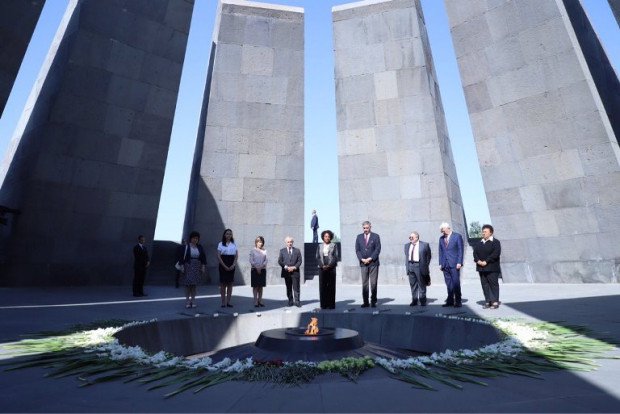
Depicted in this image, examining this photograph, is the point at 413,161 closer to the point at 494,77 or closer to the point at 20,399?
the point at 494,77

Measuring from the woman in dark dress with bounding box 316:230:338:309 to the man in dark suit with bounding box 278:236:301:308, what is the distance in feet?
2.07

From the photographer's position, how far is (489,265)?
873 cm

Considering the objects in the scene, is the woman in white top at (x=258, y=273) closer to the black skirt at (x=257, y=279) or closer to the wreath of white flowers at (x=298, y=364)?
the black skirt at (x=257, y=279)

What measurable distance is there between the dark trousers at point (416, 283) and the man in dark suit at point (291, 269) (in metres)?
2.47

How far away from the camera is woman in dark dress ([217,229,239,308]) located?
30.7 feet

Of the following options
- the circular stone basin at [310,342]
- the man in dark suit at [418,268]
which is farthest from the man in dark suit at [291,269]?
the circular stone basin at [310,342]

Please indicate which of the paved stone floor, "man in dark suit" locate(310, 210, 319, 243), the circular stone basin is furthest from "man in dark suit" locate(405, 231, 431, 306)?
"man in dark suit" locate(310, 210, 319, 243)

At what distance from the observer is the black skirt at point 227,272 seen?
30.7 ft

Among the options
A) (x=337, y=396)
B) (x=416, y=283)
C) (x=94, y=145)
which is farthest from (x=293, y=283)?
(x=94, y=145)

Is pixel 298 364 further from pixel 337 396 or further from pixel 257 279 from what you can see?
pixel 257 279

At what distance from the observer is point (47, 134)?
1340 cm

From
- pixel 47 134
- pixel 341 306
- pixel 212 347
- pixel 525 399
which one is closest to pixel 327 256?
pixel 341 306

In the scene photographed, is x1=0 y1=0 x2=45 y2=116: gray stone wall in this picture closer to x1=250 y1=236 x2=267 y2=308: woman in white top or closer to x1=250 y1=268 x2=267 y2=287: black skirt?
x1=250 y1=236 x2=267 y2=308: woman in white top

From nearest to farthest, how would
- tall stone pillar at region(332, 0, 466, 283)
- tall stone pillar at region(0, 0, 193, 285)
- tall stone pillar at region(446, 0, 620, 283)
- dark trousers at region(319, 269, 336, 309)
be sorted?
dark trousers at region(319, 269, 336, 309) < tall stone pillar at region(446, 0, 620, 283) < tall stone pillar at region(0, 0, 193, 285) < tall stone pillar at region(332, 0, 466, 283)
